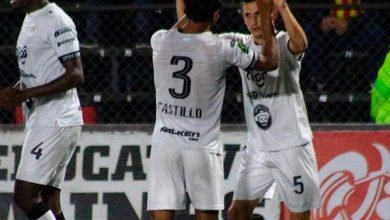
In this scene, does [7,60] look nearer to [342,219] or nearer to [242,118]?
[242,118]

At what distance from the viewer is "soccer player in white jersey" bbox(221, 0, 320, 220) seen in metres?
8.52

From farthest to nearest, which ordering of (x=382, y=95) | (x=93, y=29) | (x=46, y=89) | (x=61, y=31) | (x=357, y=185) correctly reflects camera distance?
(x=93, y=29) < (x=382, y=95) < (x=357, y=185) < (x=61, y=31) < (x=46, y=89)

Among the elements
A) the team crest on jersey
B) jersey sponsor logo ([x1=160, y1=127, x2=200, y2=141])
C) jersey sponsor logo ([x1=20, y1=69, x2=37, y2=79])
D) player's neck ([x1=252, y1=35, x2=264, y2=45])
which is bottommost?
jersey sponsor logo ([x1=160, y1=127, x2=200, y2=141])

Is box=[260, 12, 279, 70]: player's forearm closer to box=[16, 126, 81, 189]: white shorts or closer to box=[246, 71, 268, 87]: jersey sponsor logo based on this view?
box=[246, 71, 268, 87]: jersey sponsor logo

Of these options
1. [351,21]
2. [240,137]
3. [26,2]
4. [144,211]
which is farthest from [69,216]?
[351,21]

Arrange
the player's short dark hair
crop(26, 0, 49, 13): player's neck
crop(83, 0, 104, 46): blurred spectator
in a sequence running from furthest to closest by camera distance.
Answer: crop(83, 0, 104, 46): blurred spectator, crop(26, 0, 49, 13): player's neck, the player's short dark hair

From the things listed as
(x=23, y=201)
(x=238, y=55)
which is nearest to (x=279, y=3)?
(x=238, y=55)

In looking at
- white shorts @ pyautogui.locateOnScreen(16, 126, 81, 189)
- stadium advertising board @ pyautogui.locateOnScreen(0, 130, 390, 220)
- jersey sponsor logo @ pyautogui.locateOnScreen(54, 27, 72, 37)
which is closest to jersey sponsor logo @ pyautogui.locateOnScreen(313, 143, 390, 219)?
stadium advertising board @ pyautogui.locateOnScreen(0, 130, 390, 220)

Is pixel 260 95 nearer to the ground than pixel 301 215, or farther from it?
farther from it

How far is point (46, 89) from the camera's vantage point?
859cm

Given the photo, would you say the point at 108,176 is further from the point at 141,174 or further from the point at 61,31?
the point at 61,31

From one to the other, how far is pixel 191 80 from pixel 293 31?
2.47 ft

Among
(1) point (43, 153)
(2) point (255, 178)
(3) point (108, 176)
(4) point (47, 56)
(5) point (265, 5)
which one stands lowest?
(3) point (108, 176)

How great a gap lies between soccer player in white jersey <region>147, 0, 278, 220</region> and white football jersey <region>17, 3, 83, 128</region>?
0.84 meters
